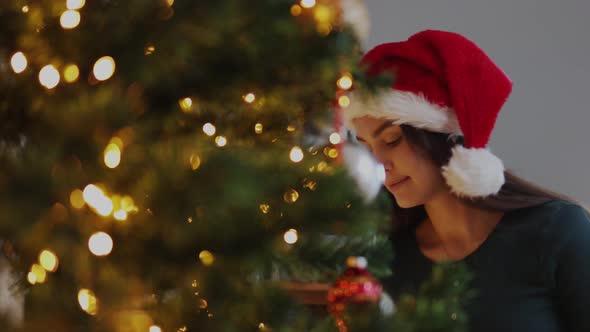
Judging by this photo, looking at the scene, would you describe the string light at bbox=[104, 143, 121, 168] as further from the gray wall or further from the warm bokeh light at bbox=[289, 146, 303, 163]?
the gray wall

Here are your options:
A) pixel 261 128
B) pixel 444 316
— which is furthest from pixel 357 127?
pixel 444 316

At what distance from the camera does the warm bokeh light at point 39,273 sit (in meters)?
0.32

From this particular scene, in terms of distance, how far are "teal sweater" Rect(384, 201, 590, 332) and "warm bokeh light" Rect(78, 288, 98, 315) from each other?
947mm

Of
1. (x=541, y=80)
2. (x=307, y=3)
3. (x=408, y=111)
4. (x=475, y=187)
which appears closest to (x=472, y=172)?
(x=475, y=187)

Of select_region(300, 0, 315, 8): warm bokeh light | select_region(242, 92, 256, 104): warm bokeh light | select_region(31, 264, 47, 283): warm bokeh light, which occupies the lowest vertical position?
select_region(242, 92, 256, 104): warm bokeh light

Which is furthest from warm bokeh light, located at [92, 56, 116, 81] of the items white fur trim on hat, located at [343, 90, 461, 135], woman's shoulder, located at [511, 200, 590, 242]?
woman's shoulder, located at [511, 200, 590, 242]

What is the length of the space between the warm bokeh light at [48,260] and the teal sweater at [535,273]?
95 cm

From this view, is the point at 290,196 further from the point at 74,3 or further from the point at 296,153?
the point at 74,3

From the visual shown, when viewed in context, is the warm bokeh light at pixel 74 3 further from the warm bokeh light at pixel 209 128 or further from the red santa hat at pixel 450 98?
the red santa hat at pixel 450 98

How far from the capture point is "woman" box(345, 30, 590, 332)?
3.68 feet

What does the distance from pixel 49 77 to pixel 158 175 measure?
9 cm

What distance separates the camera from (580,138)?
77.7 inches

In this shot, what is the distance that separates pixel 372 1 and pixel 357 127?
3.54ft

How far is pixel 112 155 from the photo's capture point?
1.00ft
